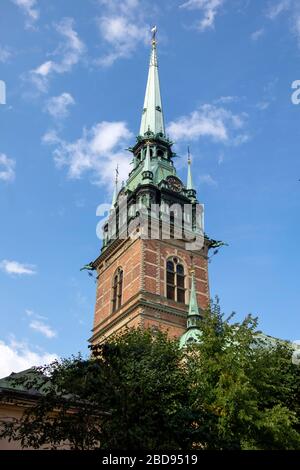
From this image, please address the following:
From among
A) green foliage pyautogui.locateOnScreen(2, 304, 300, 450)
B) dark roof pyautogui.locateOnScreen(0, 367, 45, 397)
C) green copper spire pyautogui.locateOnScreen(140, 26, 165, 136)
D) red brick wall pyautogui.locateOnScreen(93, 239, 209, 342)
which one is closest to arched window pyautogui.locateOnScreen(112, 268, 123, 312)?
red brick wall pyautogui.locateOnScreen(93, 239, 209, 342)

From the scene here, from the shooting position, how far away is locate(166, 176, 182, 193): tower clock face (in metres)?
43.9

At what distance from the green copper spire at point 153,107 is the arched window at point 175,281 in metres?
16.7

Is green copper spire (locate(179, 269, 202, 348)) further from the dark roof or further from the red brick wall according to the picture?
the dark roof

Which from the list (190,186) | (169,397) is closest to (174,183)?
(190,186)

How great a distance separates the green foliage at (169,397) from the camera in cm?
1119

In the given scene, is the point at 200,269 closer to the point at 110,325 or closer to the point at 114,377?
the point at 110,325

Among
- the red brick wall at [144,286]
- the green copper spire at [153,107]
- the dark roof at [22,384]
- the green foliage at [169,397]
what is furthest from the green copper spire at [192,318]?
the green copper spire at [153,107]

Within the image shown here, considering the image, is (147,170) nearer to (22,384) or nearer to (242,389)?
(242,389)

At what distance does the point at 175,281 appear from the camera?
124 ft

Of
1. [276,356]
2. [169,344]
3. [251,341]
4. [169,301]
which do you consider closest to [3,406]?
[169,344]

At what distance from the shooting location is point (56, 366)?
1320cm

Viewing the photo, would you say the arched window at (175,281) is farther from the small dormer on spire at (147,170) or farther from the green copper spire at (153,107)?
the green copper spire at (153,107)

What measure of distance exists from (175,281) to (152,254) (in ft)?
9.13

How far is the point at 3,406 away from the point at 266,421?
8.83 metres
